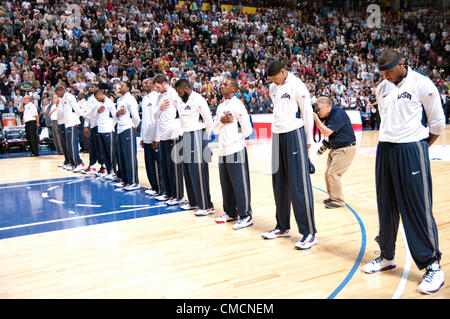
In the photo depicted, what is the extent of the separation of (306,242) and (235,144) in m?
1.54

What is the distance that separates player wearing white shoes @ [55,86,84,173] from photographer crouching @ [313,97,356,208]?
6236 mm

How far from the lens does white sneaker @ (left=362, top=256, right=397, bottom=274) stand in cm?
409

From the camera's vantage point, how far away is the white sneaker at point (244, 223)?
5699 mm

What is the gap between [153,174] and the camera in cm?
799

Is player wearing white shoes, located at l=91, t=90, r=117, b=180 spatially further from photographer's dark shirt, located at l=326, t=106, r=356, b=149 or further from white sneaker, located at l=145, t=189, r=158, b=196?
photographer's dark shirt, located at l=326, t=106, r=356, b=149

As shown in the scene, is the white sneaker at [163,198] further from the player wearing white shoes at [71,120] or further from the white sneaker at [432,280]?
the white sneaker at [432,280]

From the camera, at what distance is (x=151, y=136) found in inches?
307

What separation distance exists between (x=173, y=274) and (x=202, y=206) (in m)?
2.31

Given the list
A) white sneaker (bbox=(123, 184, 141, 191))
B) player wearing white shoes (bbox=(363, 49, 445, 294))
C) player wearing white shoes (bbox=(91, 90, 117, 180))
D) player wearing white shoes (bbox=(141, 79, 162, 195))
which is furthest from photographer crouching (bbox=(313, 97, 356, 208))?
player wearing white shoes (bbox=(91, 90, 117, 180))

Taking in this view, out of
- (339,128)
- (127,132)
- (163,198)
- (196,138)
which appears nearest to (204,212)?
(196,138)

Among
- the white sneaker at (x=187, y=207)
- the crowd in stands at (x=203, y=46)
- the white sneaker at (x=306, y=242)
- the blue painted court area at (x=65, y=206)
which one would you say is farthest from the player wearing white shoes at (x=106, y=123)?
the white sneaker at (x=306, y=242)

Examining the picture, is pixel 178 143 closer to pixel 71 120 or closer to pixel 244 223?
pixel 244 223

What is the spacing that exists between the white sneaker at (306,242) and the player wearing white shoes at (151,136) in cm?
339
